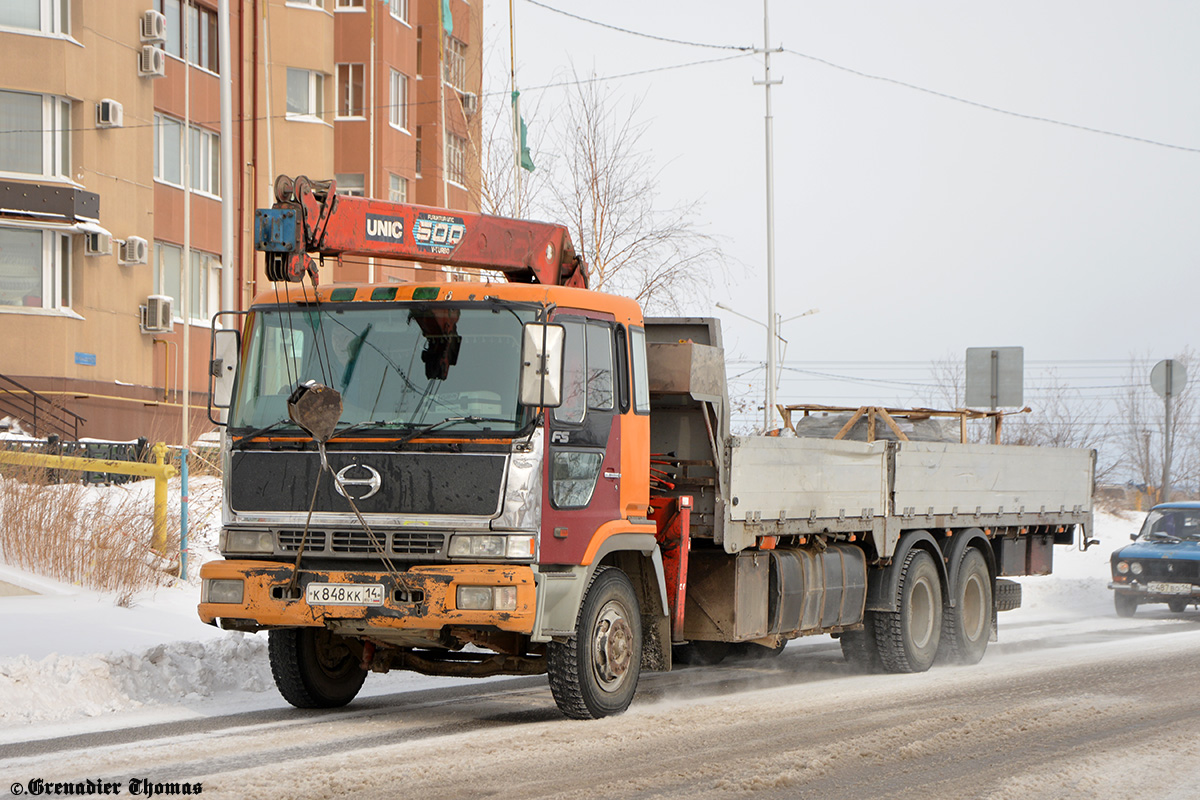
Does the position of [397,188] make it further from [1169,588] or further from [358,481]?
[358,481]

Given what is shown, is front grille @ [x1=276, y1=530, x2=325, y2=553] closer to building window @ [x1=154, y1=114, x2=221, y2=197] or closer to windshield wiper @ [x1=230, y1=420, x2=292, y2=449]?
windshield wiper @ [x1=230, y1=420, x2=292, y2=449]

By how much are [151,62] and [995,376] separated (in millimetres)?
19879

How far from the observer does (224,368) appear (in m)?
8.80

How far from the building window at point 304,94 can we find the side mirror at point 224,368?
29.5 meters

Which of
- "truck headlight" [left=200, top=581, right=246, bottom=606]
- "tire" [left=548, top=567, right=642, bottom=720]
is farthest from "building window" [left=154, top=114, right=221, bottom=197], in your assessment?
"tire" [left=548, top=567, right=642, bottom=720]

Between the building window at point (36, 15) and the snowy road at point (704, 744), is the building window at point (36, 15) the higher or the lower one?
the higher one

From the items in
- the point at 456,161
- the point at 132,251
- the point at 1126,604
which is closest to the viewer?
the point at 1126,604

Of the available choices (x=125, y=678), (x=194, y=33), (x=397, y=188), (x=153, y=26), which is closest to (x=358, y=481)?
(x=125, y=678)

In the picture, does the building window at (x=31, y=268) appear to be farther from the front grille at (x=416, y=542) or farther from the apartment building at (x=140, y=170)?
the front grille at (x=416, y=542)

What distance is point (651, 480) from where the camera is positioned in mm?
10102

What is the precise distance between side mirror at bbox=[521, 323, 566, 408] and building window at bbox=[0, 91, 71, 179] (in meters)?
23.3

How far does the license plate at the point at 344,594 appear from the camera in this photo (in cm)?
820

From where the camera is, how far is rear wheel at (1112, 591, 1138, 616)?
1875 centimetres

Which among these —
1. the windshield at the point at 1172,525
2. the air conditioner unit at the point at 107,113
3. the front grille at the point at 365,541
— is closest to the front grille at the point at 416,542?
the front grille at the point at 365,541
